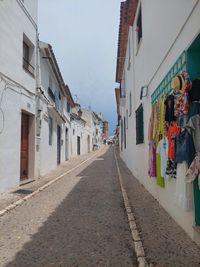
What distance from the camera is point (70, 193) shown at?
281 inches

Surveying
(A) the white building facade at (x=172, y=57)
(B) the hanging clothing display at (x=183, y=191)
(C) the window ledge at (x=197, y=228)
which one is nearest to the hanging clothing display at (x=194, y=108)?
(A) the white building facade at (x=172, y=57)

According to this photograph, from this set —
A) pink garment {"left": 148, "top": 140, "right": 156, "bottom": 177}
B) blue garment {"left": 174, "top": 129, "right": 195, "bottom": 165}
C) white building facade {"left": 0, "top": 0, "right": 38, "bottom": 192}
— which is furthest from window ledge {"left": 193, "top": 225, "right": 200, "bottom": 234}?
white building facade {"left": 0, "top": 0, "right": 38, "bottom": 192}

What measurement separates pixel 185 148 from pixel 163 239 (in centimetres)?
134

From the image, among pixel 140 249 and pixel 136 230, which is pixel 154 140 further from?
pixel 140 249

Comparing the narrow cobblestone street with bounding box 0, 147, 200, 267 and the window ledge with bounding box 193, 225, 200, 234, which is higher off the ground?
the window ledge with bounding box 193, 225, 200, 234

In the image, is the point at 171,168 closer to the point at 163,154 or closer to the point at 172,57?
the point at 163,154

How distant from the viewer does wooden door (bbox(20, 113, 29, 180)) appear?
9.05m

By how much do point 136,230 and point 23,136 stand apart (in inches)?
245

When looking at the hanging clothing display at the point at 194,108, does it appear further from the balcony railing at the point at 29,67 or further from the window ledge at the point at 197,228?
the balcony railing at the point at 29,67

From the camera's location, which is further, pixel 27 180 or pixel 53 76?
pixel 53 76

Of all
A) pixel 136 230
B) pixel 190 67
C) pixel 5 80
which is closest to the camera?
pixel 190 67

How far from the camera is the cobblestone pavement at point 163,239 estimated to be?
119 inches

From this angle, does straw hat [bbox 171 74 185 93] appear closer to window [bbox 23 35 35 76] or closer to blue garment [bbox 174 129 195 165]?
blue garment [bbox 174 129 195 165]

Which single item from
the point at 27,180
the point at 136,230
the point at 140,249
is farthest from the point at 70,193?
the point at 140,249
